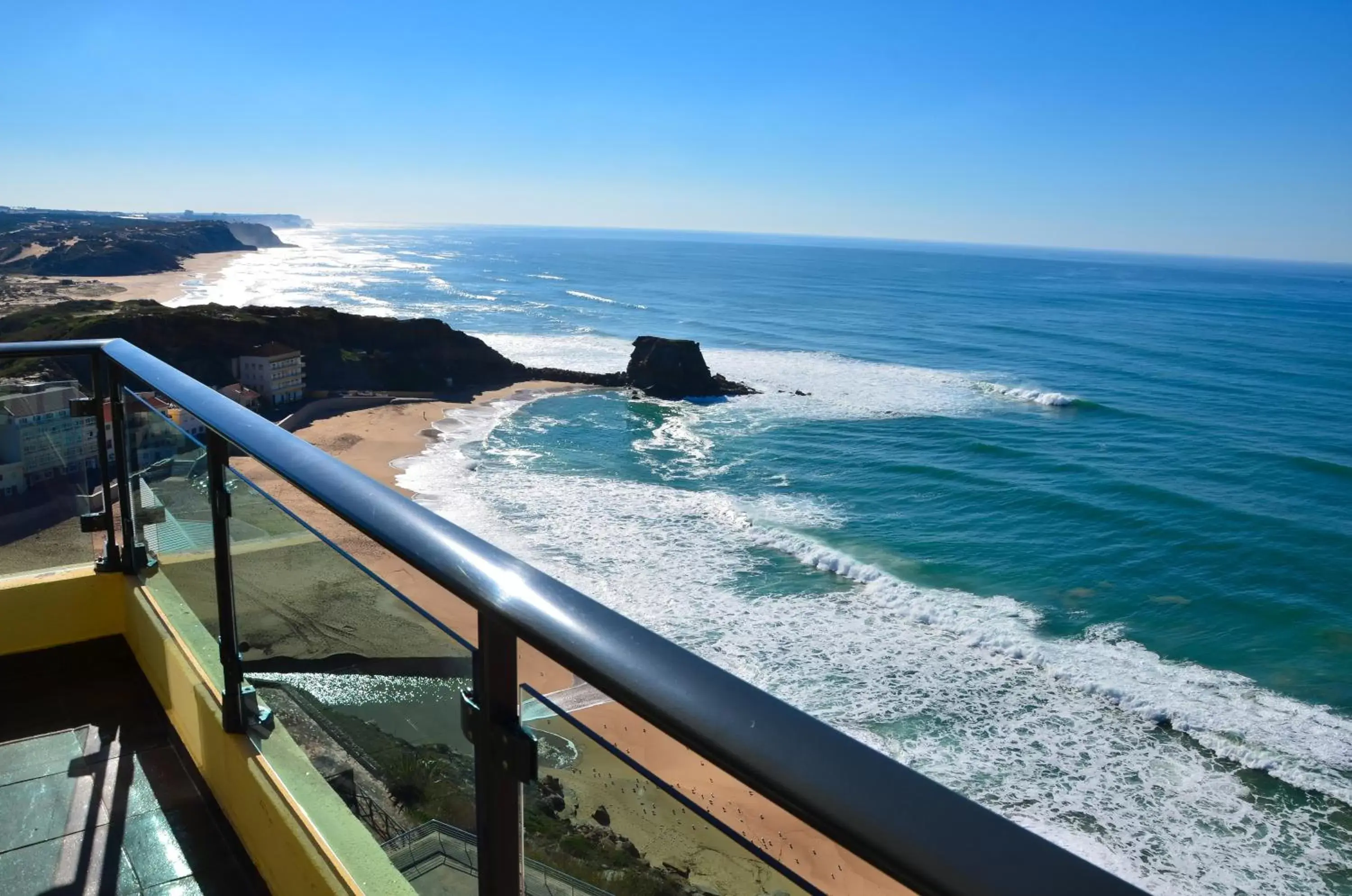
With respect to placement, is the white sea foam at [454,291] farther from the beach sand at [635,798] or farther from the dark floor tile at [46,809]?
the beach sand at [635,798]

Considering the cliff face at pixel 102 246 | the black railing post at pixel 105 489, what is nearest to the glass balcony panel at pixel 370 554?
the black railing post at pixel 105 489

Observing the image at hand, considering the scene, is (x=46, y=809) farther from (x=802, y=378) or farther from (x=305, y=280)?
(x=305, y=280)

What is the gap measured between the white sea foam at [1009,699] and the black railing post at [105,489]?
22.7ft

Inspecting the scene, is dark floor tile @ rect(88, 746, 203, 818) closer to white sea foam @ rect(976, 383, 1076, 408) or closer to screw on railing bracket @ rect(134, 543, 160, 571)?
screw on railing bracket @ rect(134, 543, 160, 571)

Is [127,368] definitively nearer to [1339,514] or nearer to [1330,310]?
[1339,514]

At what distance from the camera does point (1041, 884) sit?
1.80 ft

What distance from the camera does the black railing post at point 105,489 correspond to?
121 inches

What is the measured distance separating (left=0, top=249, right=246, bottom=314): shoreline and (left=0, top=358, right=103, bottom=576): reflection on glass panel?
46.7m

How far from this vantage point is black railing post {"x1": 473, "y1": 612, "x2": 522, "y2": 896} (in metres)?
1.04

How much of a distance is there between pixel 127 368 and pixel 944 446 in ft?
89.6

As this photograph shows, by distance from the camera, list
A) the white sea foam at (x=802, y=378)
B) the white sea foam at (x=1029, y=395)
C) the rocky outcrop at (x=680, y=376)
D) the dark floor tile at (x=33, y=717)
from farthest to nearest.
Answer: the rocky outcrop at (x=680, y=376) → the white sea foam at (x=1029, y=395) → the white sea foam at (x=802, y=378) → the dark floor tile at (x=33, y=717)

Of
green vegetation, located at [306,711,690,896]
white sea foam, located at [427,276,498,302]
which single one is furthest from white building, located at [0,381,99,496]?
white sea foam, located at [427,276,498,302]

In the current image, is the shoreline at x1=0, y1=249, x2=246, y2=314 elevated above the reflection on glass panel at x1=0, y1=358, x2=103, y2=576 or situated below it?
below

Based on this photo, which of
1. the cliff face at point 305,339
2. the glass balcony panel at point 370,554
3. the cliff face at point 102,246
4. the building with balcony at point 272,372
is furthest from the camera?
the cliff face at point 102,246
